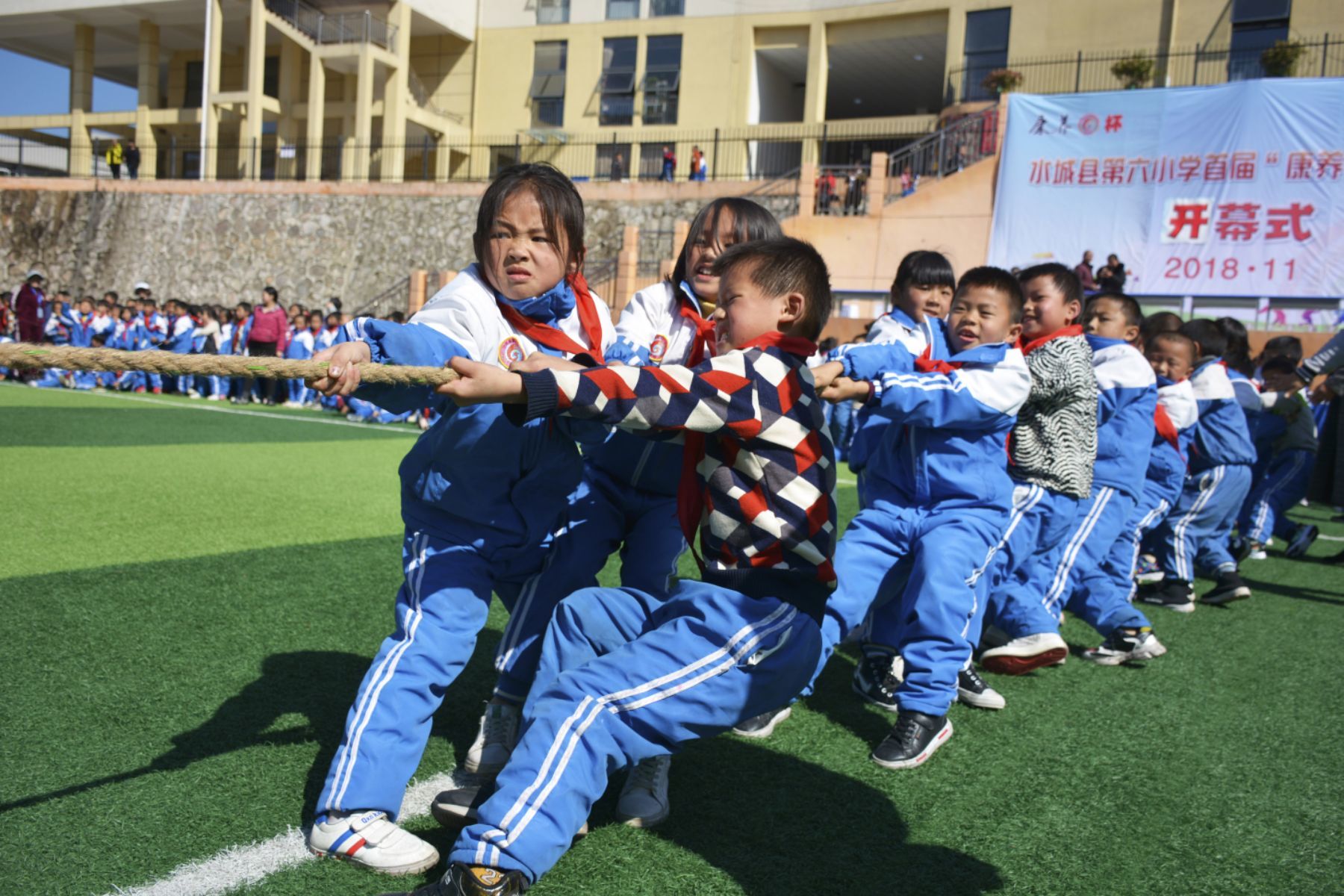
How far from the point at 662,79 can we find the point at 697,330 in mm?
29277

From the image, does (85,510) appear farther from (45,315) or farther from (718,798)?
(45,315)

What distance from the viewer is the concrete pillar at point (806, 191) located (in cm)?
2053

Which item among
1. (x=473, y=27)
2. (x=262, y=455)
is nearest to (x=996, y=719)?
(x=262, y=455)

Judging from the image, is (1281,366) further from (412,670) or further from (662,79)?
(662,79)

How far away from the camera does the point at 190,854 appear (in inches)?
93.0

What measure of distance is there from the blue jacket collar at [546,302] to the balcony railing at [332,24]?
103ft

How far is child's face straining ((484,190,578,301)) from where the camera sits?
9.38 feet

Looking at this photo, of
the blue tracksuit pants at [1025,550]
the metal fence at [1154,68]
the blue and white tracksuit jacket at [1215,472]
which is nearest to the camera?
the blue tracksuit pants at [1025,550]

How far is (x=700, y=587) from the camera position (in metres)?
2.41

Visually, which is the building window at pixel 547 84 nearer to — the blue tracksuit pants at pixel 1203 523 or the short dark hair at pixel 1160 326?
the short dark hair at pixel 1160 326

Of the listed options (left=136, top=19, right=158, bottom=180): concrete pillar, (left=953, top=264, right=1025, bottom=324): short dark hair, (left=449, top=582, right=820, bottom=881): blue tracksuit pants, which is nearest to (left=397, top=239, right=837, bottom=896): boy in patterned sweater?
(left=449, top=582, right=820, bottom=881): blue tracksuit pants

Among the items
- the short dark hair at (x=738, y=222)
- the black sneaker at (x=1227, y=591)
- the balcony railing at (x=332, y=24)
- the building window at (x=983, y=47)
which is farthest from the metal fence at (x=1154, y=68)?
the short dark hair at (x=738, y=222)

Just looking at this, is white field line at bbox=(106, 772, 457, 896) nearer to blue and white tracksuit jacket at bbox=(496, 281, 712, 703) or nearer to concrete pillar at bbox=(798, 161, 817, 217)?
blue and white tracksuit jacket at bbox=(496, 281, 712, 703)

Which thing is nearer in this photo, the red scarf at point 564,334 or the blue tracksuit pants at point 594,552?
the red scarf at point 564,334
